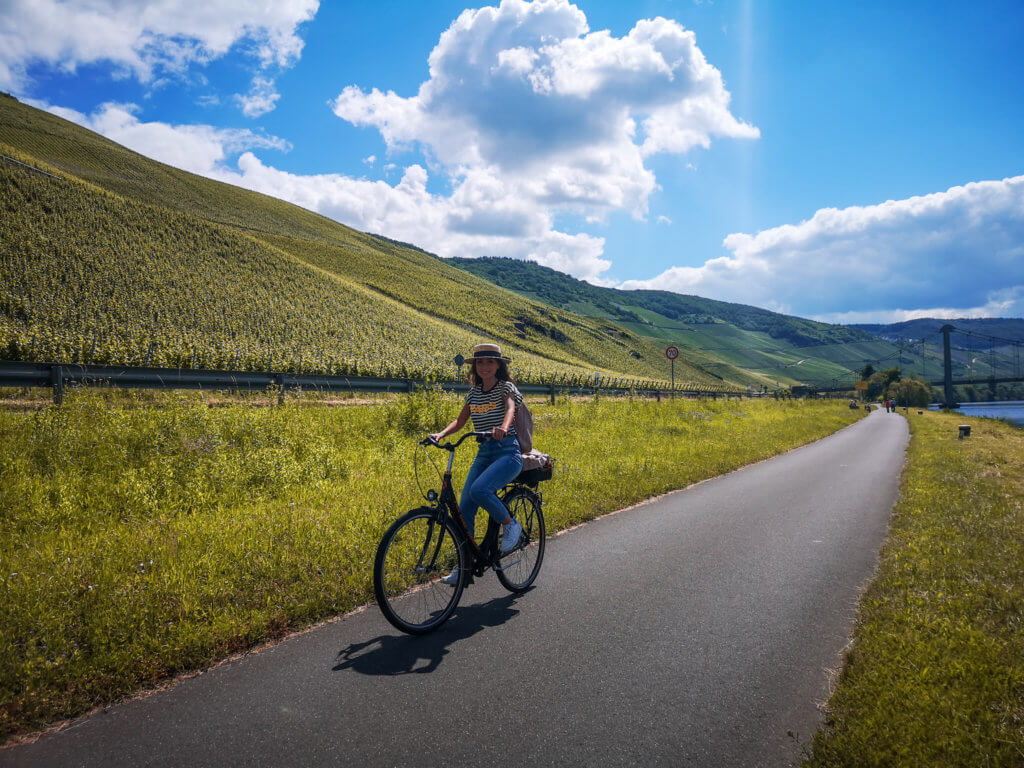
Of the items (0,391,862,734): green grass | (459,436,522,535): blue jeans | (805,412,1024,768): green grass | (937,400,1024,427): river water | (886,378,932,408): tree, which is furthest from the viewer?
(886,378,932,408): tree

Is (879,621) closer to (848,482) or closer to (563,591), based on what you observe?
(563,591)

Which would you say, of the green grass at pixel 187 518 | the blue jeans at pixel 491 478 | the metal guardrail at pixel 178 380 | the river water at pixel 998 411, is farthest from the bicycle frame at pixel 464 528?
the river water at pixel 998 411

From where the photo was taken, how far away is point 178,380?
40.7 ft

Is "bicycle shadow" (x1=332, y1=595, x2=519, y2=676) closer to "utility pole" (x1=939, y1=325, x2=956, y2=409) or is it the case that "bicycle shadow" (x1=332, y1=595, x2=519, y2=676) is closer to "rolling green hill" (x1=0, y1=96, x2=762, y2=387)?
"rolling green hill" (x1=0, y1=96, x2=762, y2=387)

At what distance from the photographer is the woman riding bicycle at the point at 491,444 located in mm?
4824

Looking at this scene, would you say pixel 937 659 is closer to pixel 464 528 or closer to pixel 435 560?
pixel 464 528

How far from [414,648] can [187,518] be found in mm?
4012

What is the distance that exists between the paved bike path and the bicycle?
0.63ft

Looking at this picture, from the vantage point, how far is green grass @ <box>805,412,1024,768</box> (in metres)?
2.74

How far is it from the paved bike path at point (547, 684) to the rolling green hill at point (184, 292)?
1653 cm

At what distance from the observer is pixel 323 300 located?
5925cm

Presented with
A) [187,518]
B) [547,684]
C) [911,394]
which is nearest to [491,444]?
[547,684]

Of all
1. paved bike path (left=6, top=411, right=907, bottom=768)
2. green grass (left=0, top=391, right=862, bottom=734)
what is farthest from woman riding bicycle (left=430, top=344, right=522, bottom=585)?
green grass (left=0, top=391, right=862, bottom=734)

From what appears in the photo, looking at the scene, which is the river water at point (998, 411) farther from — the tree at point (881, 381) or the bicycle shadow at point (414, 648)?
the bicycle shadow at point (414, 648)
